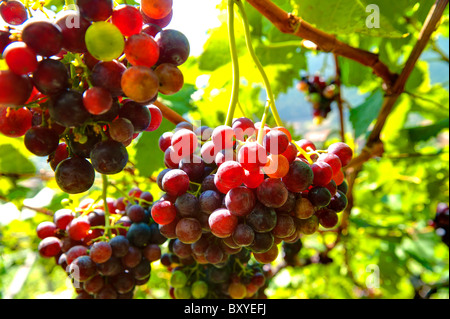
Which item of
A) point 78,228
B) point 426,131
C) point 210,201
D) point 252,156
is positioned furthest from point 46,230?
point 426,131

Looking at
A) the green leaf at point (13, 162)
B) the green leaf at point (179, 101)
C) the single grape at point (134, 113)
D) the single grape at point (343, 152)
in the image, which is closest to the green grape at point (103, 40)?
the single grape at point (134, 113)

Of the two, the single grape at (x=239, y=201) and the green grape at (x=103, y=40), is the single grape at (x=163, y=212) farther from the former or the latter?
the green grape at (x=103, y=40)

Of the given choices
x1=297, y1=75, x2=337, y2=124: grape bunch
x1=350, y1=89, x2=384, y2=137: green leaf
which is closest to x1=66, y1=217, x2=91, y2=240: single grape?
x1=350, y1=89, x2=384, y2=137: green leaf

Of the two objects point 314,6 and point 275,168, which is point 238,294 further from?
point 314,6

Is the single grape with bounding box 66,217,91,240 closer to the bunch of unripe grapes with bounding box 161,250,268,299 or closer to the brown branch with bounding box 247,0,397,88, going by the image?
the bunch of unripe grapes with bounding box 161,250,268,299
